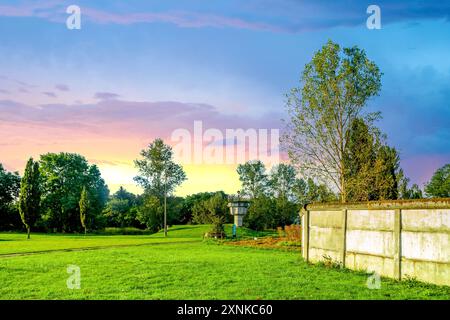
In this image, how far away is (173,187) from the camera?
185 feet

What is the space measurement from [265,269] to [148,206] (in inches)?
1759

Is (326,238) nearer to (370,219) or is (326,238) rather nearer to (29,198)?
(370,219)

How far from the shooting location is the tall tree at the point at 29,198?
47562mm

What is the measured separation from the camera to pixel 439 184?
2687 inches

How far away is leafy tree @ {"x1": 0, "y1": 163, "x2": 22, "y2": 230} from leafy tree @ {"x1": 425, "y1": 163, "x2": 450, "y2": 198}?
6661 centimetres

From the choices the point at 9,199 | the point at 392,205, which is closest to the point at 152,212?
the point at 9,199

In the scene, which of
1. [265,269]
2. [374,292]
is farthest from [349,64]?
[374,292]

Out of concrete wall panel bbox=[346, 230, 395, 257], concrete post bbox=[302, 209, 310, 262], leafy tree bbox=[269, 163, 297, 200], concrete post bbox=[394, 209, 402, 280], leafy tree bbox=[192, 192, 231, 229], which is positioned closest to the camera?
concrete post bbox=[394, 209, 402, 280]

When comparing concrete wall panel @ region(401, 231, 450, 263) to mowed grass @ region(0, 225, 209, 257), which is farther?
mowed grass @ region(0, 225, 209, 257)

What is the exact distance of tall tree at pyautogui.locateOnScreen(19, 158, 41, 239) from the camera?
47.6 meters

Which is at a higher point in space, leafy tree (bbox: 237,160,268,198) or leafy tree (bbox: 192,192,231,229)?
leafy tree (bbox: 237,160,268,198)

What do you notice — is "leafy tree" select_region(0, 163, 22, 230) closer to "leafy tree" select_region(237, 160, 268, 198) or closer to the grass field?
"leafy tree" select_region(237, 160, 268, 198)

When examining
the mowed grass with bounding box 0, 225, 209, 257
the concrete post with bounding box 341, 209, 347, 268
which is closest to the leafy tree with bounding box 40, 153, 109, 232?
the mowed grass with bounding box 0, 225, 209, 257
